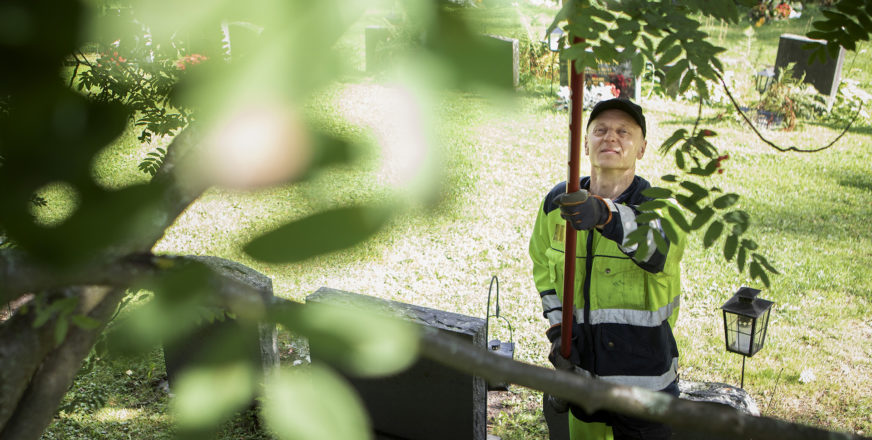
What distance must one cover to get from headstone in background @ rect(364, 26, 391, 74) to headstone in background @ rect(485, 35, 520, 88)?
0.22 feet

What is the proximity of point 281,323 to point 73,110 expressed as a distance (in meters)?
0.20

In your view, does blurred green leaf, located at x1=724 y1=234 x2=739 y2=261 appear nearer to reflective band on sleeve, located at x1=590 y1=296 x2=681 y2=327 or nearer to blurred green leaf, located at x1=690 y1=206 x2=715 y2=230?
blurred green leaf, located at x1=690 y1=206 x2=715 y2=230

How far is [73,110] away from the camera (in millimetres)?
465

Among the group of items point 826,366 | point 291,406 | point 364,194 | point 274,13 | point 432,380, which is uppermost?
point 274,13

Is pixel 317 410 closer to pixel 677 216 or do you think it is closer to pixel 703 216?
pixel 703 216

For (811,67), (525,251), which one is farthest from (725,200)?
(811,67)

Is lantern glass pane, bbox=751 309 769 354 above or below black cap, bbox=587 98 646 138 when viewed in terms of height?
below

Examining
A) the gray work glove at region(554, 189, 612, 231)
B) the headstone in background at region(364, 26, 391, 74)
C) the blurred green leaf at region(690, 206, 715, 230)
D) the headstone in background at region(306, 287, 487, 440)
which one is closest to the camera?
the headstone in background at region(364, 26, 391, 74)

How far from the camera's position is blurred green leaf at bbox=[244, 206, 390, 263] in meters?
0.45

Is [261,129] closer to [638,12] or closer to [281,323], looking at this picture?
[281,323]

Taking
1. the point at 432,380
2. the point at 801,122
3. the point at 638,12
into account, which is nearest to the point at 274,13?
the point at 638,12

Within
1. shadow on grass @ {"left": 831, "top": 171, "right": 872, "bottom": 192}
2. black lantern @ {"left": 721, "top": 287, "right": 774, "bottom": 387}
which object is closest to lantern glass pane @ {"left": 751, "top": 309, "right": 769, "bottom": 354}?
black lantern @ {"left": 721, "top": 287, "right": 774, "bottom": 387}

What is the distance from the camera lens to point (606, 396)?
541mm

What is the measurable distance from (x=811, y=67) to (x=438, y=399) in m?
7.59
